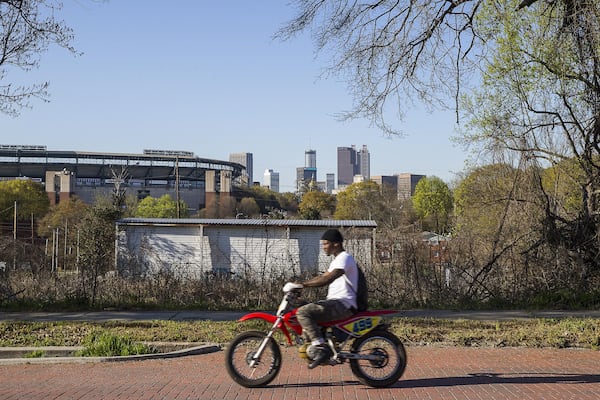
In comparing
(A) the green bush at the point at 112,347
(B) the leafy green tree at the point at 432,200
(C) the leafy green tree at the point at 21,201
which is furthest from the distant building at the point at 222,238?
(C) the leafy green tree at the point at 21,201

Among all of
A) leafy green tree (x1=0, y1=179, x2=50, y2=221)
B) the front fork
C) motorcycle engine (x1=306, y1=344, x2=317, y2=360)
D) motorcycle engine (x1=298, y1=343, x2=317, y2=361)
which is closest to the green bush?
the front fork

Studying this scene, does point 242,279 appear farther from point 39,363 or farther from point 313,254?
point 313,254

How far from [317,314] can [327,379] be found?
1.13 meters

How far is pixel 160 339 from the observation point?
1170cm

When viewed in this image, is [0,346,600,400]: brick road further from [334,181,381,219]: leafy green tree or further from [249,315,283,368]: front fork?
[334,181,381,219]: leafy green tree

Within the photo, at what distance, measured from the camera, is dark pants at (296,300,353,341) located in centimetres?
817

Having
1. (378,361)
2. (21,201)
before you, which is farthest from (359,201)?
(378,361)

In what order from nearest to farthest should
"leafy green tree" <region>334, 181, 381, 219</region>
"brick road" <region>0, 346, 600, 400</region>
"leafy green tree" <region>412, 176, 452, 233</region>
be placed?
"brick road" <region>0, 346, 600, 400</region>, "leafy green tree" <region>412, 176, 452, 233</region>, "leafy green tree" <region>334, 181, 381, 219</region>

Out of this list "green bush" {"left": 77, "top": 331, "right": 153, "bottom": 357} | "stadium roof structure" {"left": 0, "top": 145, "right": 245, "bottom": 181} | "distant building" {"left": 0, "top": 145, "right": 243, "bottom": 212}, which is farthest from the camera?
"stadium roof structure" {"left": 0, "top": 145, "right": 245, "bottom": 181}

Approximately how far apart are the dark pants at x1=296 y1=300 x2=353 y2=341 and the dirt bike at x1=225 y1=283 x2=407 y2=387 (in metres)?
0.10

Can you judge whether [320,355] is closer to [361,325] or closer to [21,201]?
[361,325]

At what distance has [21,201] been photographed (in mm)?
87188

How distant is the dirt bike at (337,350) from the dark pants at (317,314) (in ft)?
0.33

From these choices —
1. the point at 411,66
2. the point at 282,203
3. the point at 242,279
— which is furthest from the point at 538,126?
the point at 282,203
